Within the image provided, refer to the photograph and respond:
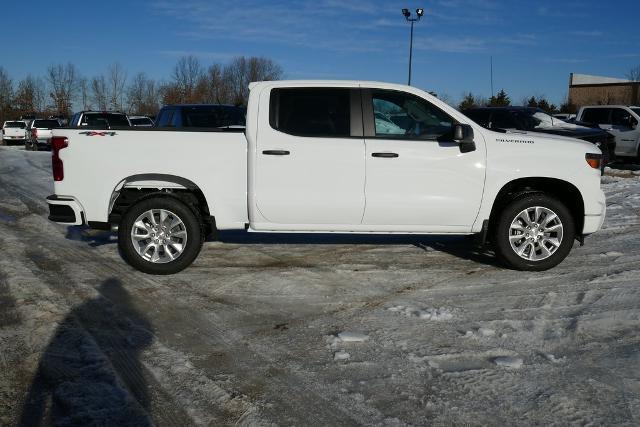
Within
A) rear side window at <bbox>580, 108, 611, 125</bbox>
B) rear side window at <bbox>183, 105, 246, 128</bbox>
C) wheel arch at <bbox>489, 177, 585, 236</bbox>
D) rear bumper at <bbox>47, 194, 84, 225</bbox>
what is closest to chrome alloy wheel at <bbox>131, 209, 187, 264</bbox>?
rear bumper at <bbox>47, 194, 84, 225</bbox>

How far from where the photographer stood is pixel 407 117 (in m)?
5.71

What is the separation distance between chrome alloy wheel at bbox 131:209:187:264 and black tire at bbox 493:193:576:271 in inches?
130

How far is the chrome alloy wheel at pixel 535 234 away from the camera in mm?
5836

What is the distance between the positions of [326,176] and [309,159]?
24cm

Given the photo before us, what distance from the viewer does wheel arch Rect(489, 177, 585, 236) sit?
5824 mm

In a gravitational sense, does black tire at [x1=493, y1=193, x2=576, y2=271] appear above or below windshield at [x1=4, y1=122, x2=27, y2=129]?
below

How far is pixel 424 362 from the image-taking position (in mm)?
3701

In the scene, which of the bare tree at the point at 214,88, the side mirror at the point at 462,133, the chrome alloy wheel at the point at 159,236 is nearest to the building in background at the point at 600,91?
the bare tree at the point at 214,88

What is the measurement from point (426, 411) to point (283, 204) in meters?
2.95

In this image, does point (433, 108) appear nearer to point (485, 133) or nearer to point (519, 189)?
point (485, 133)

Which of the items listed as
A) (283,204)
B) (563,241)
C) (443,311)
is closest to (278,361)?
(443,311)

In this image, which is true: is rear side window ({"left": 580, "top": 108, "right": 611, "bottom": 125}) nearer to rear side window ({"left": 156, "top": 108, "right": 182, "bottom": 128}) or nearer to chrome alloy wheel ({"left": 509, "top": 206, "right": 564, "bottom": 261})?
rear side window ({"left": 156, "top": 108, "right": 182, "bottom": 128})

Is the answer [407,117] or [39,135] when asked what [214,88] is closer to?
[39,135]

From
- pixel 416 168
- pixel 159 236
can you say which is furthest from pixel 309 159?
pixel 159 236
